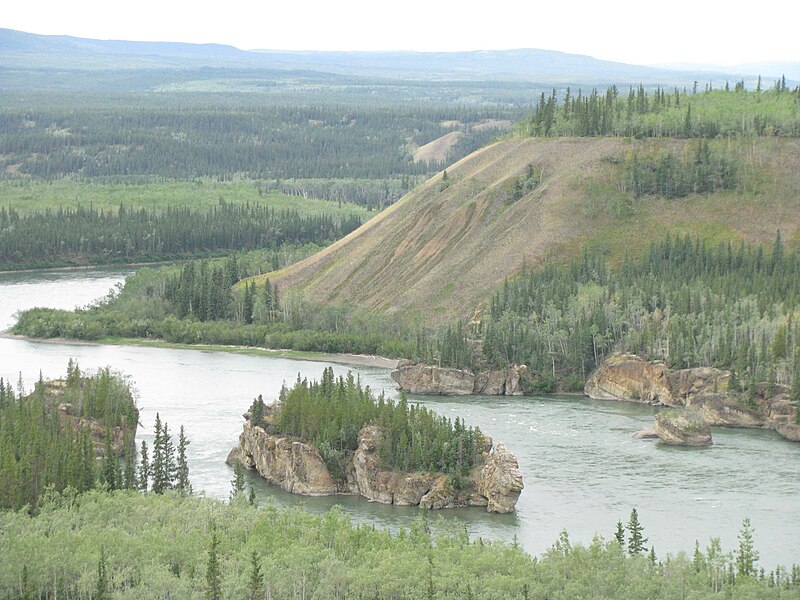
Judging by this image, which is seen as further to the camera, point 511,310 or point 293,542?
point 511,310

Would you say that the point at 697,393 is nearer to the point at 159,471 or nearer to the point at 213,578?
the point at 159,471

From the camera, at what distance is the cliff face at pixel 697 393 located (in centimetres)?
12631

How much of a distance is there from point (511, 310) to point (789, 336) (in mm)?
29343

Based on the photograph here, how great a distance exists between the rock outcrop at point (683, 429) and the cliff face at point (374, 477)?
55.6 ft

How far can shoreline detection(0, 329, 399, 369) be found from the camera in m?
159

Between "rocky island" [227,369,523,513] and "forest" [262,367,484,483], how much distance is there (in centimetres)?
6

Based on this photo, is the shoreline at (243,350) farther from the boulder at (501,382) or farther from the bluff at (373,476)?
the bluff at (373,476)

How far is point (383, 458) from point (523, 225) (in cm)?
7676

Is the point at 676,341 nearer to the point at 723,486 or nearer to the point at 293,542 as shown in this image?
the point at 723,486

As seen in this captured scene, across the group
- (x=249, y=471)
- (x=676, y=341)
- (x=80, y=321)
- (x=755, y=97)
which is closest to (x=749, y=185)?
(x=755, y=97)

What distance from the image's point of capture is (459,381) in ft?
468

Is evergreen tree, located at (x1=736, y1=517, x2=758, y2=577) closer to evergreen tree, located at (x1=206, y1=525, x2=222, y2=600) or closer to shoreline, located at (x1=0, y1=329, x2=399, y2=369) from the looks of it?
evergreen tree, located at (x1=206, y1=525, x2=222, y2=600)

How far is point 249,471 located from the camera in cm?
11144

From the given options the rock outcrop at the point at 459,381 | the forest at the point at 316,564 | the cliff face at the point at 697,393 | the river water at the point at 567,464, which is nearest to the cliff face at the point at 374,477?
the river water at the point at 567,464
